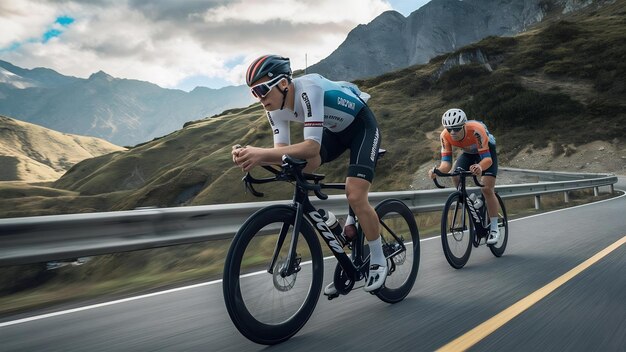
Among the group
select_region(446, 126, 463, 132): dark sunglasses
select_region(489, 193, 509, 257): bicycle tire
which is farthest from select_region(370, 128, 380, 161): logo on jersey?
select_region(489, 193, 509, 257): bicycle tire

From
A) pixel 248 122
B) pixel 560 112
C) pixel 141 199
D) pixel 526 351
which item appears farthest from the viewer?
pixel 248 122

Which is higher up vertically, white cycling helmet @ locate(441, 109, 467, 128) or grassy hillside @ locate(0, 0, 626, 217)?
grassy hillside @ locate(0, 0, 626, 217)

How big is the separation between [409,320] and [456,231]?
96.1 inches

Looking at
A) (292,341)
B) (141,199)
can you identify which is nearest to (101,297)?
(292,341)

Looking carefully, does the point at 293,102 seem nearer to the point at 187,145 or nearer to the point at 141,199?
the point at 141,199

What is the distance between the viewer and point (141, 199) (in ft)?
204

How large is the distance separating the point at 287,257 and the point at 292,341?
22.2 inches

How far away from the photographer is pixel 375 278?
13.8ft

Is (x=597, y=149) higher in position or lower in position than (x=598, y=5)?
lower

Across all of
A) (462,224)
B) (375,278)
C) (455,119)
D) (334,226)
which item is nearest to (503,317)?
(375,278)

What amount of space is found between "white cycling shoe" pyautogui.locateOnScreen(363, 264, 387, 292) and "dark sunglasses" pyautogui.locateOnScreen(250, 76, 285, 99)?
1.64m

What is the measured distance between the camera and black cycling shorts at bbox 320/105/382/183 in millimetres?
4203

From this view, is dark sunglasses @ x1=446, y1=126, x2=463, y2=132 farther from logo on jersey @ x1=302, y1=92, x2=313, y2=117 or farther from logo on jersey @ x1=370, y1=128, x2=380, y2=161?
logo on jersey @ x1=302, y1=92, x2=313, y2=117

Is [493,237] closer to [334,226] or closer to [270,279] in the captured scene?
[334,226]
